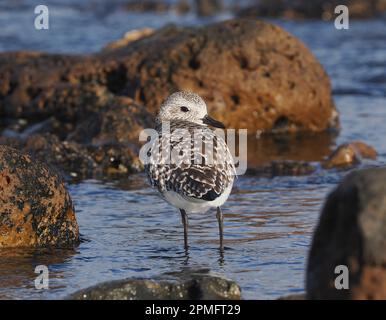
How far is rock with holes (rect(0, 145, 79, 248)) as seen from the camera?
306 inches

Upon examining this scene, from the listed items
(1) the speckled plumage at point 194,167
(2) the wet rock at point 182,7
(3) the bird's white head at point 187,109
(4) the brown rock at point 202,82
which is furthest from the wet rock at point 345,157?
(2) the wet rock at point 182,7

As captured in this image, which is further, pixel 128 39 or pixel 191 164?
pixel 128 39

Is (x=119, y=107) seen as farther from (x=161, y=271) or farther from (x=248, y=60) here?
(x=161, y=271)

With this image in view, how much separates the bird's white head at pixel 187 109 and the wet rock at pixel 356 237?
3.49 metres

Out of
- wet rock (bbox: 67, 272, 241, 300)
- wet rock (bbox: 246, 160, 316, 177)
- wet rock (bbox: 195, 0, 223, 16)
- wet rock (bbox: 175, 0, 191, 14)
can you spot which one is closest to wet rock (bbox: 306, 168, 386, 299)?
wet rock (bbox: 67, 272, 241, 300)

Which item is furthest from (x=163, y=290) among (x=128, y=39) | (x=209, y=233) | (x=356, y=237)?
(x=128, y=39)

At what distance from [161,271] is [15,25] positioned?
17333 mm

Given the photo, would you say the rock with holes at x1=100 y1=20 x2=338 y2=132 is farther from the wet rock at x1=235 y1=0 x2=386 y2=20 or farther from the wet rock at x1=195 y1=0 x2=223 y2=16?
the wet rock at x1=195 y1=0 x2=223 y2=16

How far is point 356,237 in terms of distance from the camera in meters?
4.86

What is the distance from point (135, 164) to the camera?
36.8 feet

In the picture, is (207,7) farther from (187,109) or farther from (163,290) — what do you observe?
(163,290)

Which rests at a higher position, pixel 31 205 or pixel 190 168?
pixel 190 168

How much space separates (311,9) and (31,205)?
61.6ft
